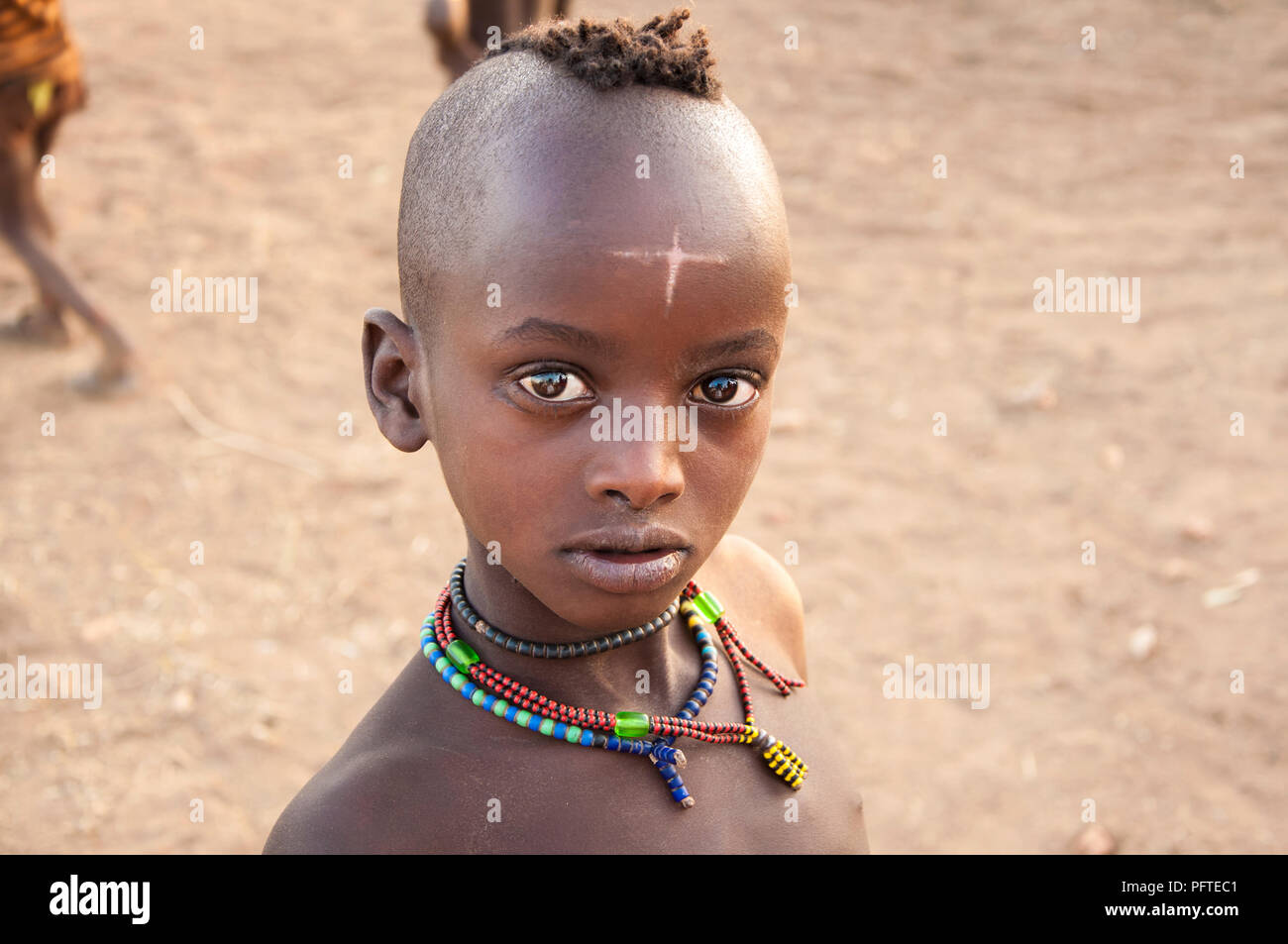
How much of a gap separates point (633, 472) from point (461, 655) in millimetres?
442

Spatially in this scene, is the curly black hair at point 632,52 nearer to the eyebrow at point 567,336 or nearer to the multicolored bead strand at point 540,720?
the eyebrow at point 567,336

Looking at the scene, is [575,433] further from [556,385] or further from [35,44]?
[35,44]

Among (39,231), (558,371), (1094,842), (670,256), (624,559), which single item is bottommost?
(1094,842)

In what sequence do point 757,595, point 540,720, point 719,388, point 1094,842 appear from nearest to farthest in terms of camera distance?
1. point 719,388
2. point 540,720
3. point 757,595
4. point 1094,842

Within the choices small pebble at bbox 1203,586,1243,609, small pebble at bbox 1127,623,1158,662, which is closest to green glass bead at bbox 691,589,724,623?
small pebble at bbox 1127,623,1158,662

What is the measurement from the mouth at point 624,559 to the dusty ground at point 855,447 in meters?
2.28

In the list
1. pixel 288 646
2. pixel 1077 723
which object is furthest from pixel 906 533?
pixel 288 646

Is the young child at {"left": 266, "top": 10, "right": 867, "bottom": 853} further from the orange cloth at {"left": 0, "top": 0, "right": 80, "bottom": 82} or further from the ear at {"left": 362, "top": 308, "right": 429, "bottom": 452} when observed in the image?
the orange cloth at {"left": 0, "top": 0, "right": 80, "bottom": 82}

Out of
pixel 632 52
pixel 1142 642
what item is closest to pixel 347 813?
pixel 632 52

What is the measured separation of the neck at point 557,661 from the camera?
167 centimetres

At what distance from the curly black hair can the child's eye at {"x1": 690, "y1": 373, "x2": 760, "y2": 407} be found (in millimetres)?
340

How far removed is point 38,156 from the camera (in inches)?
187

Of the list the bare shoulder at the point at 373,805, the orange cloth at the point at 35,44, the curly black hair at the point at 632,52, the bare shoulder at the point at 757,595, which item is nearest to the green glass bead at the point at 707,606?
the bare shoulder at the point at 757,595

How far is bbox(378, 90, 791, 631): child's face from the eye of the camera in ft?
4.52
